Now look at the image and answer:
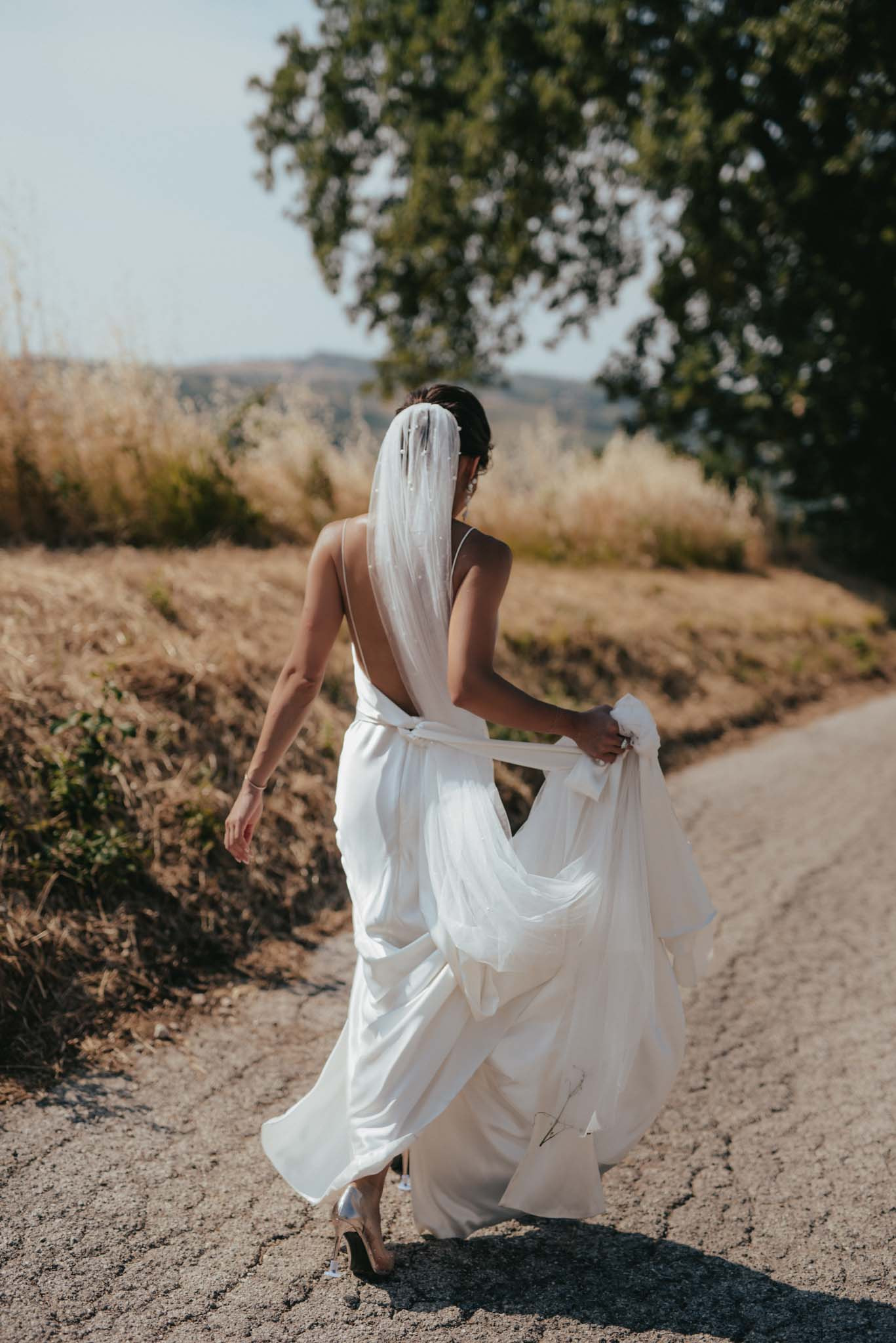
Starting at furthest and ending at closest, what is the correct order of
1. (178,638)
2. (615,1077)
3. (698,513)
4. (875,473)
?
1. (875,473)
2. (698,513)
3. (178,638)
4. (615,1077)

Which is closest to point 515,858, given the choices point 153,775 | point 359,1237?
point 359,1237

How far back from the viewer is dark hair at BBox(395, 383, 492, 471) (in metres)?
2.96

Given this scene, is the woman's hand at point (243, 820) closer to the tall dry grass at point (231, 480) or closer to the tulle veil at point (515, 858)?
the tulle veil at point (515, 858)

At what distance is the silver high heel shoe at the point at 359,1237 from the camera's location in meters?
2.83

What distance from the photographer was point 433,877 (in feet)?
9.57

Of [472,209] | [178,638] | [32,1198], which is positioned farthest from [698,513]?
[32,1198]

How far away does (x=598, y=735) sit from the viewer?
3.01m

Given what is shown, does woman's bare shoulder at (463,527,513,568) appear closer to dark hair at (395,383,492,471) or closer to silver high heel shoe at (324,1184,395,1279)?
dark hair at (395,383,492,471)

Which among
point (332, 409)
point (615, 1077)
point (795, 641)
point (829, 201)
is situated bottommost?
point (795, 641)

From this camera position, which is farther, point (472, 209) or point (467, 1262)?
point (472, 209)

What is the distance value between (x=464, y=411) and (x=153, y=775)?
3.00 metres

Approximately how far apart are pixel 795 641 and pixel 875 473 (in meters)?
6.01

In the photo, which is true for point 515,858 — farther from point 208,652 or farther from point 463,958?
point 208,652

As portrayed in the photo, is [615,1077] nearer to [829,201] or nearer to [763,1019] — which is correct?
[763,1019]
